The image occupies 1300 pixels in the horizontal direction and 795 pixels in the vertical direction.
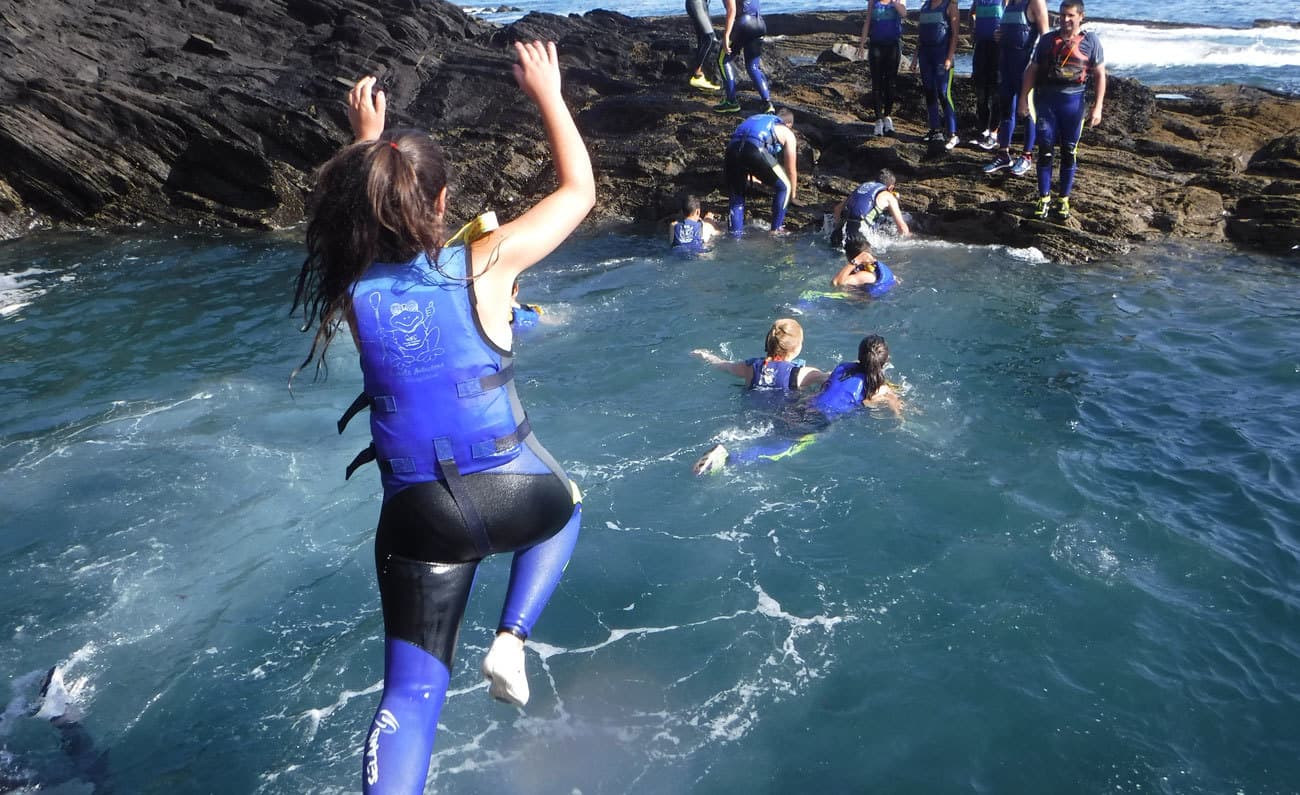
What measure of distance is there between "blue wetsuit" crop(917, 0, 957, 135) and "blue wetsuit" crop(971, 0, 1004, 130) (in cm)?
35

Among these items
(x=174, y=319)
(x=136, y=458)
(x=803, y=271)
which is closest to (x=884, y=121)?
(x=803, y=271)

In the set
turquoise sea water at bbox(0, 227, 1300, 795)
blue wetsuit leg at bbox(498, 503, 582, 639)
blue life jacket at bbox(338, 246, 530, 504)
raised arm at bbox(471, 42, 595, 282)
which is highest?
raised arm at bbox(471, 42, 595, 282)

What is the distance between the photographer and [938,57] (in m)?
12.9

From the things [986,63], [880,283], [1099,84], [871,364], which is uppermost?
[986,63]

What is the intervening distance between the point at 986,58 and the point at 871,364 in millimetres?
7706

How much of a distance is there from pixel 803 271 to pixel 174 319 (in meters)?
6.95

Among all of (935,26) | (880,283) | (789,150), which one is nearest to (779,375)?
(880,283)

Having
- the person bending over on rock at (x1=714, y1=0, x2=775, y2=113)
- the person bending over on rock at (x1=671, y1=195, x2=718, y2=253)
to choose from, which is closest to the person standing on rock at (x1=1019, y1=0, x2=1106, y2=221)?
the person bending over on rock at (x1=671, y1=195, x2=718, y2=253)

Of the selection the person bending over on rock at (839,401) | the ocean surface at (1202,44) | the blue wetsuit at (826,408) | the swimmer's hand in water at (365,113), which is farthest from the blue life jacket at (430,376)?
the ocean surface at (1202,44)

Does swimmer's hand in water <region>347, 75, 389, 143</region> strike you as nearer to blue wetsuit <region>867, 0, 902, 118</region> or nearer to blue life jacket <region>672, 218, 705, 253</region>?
blue life jacket <region>672, 218, 705, 253</region>

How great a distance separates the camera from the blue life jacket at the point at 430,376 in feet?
8.50

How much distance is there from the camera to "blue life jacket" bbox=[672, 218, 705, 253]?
12195mm

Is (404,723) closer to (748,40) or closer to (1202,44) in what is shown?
(748,40)

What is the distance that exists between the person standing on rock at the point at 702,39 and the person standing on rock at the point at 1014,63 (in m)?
4.85
